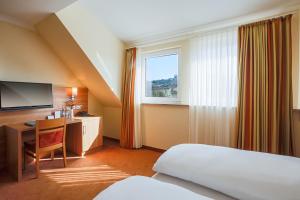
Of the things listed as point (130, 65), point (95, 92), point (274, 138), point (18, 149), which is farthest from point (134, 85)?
point (274, 138)

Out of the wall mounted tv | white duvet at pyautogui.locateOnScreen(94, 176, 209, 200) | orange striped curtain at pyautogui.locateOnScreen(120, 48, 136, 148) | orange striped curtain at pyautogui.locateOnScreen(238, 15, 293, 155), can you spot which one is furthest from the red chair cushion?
orange striped curtain at pyautogui.locateOnScreen(238, 15, 293, 155)

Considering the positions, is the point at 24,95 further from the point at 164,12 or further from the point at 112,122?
the point at 164,12

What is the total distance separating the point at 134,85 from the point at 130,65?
0.41 metres

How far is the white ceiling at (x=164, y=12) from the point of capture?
2273 millimetres

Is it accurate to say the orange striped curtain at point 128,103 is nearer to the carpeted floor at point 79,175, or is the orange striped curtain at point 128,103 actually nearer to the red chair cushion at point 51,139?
the carpeted floor at point 79,175

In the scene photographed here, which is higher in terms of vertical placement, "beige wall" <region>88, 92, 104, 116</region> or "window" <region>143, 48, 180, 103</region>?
"window" <region>143, 48, 180, 103</region>

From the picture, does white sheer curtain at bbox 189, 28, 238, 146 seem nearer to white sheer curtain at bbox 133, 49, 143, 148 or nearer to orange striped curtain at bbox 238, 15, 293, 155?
orange striped curtain at bbox 238, 15, 293, 155

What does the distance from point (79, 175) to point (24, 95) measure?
4.89 ft

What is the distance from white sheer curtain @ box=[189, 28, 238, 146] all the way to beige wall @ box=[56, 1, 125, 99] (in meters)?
1.48

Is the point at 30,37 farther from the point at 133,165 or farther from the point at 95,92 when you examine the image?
the point at 133,165

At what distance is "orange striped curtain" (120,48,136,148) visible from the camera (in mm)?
3482

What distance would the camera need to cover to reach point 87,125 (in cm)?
320

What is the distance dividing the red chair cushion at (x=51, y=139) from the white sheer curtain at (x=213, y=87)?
2012mm

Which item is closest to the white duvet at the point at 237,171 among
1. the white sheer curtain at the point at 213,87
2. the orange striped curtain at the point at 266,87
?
the orange striped curtain at the point at 266,87
